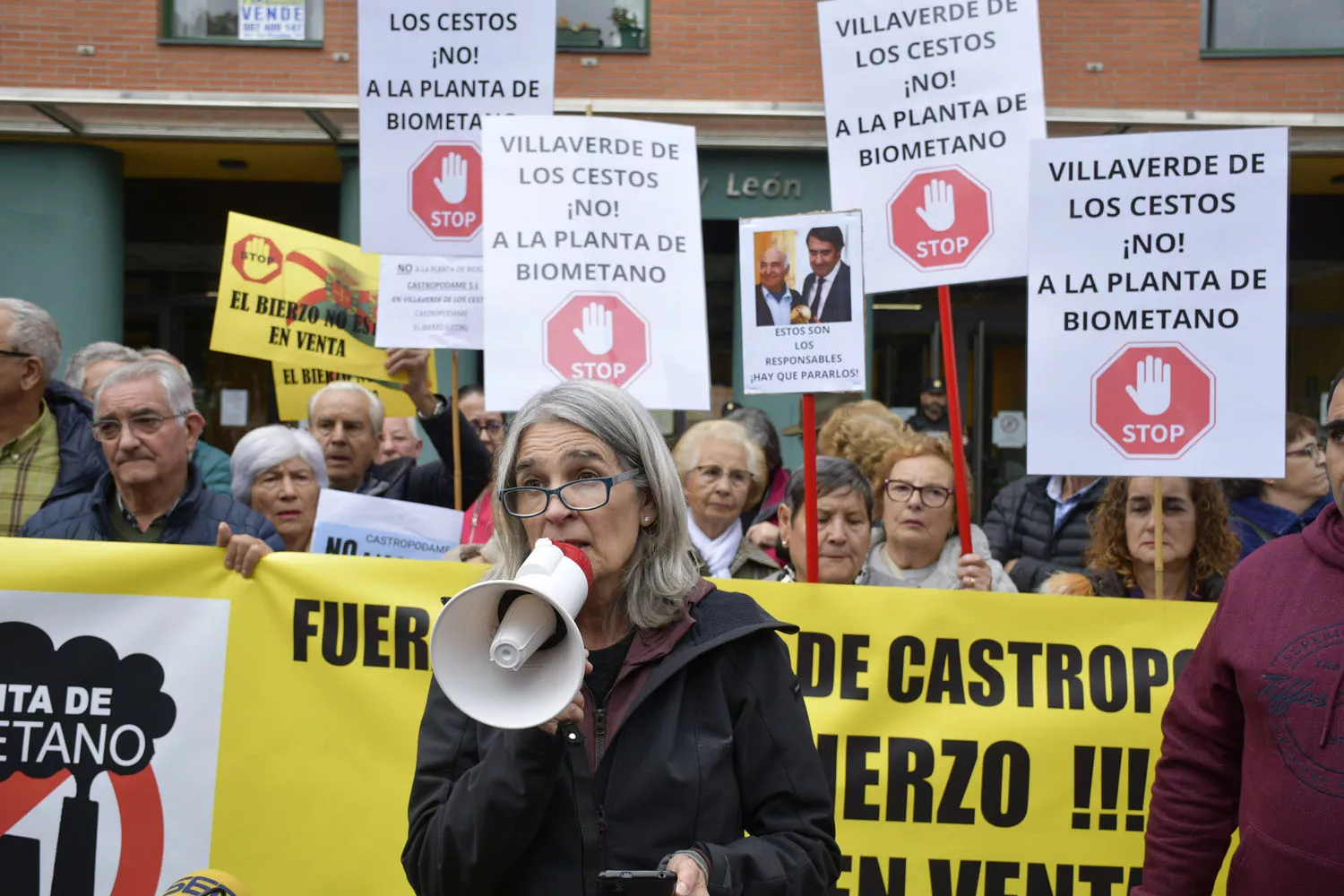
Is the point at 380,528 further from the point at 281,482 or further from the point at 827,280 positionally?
the point at 827,280

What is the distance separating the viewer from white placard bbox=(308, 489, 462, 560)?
4438 millimetres

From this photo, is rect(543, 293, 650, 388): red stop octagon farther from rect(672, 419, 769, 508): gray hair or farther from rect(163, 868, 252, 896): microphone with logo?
rect(163, 868, 252, 896): microphone with logo

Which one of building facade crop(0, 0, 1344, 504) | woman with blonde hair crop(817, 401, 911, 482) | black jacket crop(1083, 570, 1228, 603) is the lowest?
black jacket crop(1083, 570, 1228, 603)

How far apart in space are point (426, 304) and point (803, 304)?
1679 millimetres

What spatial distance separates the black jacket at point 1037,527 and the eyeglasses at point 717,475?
1071mm

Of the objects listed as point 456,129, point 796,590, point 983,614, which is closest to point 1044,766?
point 983,614

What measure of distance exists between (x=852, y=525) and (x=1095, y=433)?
2.65ft

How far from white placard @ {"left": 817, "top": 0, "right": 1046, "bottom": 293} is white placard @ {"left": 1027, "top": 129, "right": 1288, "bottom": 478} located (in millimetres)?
315

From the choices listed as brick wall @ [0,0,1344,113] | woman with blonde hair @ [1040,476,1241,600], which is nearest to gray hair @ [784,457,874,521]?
woman with blonde hair @ [1040,476,1241,600]

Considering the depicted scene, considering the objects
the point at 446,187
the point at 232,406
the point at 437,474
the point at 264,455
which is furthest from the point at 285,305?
the point at 232,406

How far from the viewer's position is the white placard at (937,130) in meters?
4.28

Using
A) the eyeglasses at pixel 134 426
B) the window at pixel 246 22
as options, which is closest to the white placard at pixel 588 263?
the eyeglasses at pixel 134 426

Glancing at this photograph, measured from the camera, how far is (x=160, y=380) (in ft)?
13.2

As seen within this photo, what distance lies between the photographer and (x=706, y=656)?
2.19m
